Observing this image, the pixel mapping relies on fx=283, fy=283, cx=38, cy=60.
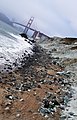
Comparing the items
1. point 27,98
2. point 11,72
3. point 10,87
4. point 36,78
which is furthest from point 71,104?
point 11,72

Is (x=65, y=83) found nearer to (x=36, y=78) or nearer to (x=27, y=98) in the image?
(x=36, y=78)

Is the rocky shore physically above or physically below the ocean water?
below

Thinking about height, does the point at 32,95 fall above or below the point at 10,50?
below

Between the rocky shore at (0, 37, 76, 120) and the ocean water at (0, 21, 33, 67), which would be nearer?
the rocky shore at (0, 37, 76, 120)

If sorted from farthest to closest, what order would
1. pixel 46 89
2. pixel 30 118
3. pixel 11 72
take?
pixel 11 72
pixel 46 89
pixel 30 118

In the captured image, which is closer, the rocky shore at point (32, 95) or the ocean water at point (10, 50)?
the rocky shore at point (32, 95)

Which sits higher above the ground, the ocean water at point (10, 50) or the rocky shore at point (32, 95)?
the ocean water at point (10, 50)

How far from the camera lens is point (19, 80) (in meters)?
22.8

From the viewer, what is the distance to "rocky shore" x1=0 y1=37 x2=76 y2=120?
52.9ft

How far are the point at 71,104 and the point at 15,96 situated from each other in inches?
144

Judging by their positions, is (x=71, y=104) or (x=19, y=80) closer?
(x=71, y=104)

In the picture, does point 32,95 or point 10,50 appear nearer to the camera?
point 32,95

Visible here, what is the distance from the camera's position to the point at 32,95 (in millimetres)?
19406

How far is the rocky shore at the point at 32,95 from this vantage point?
1611 cm
